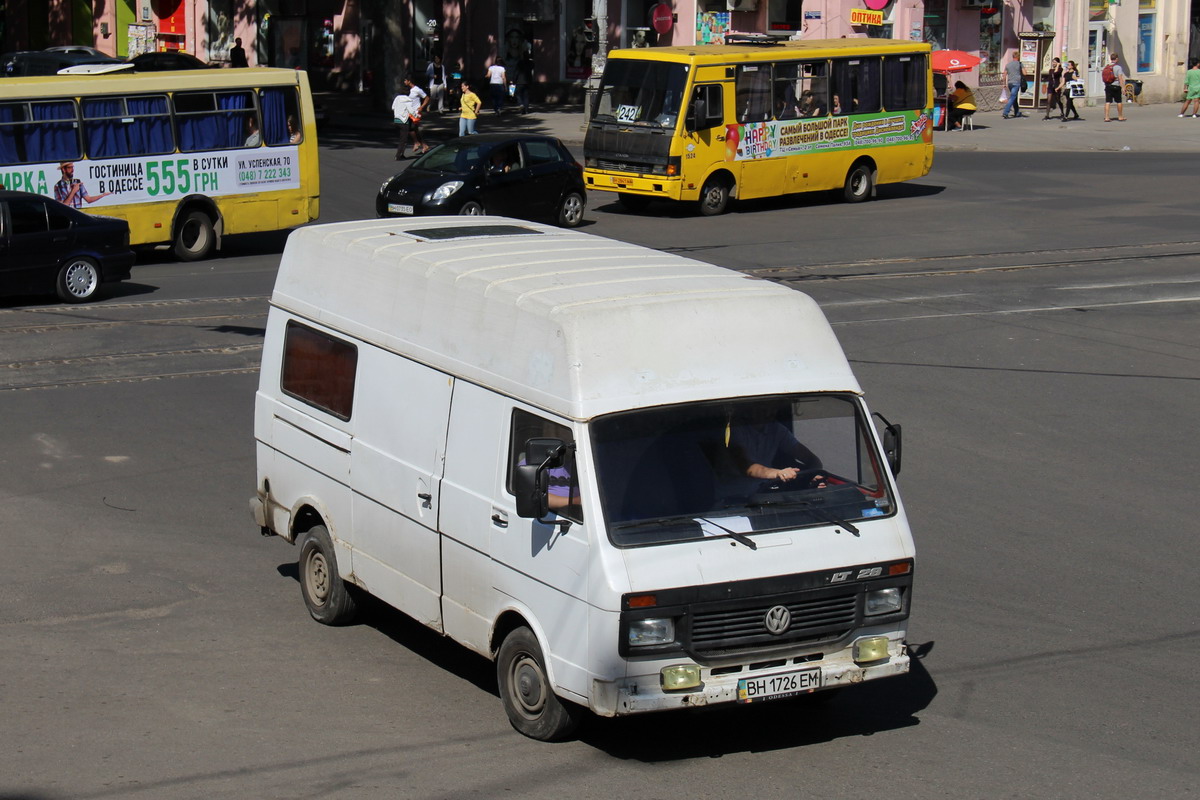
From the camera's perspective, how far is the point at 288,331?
9180mm

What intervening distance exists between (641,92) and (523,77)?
20916 mm

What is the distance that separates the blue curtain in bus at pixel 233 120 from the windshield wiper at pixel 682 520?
58.7 feet

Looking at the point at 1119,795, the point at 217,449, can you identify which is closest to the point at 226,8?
the point at 217,449

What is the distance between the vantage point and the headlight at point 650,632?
6543mm

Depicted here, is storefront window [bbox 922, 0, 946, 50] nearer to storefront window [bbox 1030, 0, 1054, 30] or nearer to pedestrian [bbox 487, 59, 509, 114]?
storefront window [bbox 1030, 0, 1054, 30]

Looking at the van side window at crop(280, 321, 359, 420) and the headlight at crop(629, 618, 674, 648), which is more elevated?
the van side window at crop(280, 321, 359, 420)

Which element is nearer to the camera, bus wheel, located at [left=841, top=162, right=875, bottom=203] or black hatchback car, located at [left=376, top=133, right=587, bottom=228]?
black hatchback car, located at [left=376, top=133, right=587, bottom=228]

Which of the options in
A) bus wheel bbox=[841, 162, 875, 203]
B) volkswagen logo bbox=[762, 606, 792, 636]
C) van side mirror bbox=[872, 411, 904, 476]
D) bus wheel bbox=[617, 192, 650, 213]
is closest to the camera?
volkswagen logo bbox=[762, 606, 792, 636]

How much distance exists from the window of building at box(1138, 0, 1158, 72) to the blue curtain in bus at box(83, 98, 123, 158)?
37282 millimetres

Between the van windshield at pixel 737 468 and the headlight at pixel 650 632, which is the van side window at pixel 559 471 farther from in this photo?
the headlight at pixel 650 632

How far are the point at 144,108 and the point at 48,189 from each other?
1856mm

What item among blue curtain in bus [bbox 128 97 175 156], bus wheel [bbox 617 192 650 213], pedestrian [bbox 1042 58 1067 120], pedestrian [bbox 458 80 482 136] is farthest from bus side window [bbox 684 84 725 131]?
pedestrian [bbox 1042 58 1067 120]

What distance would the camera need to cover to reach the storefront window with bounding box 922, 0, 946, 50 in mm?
45625

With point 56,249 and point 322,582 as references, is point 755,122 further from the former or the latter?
point 322,582
